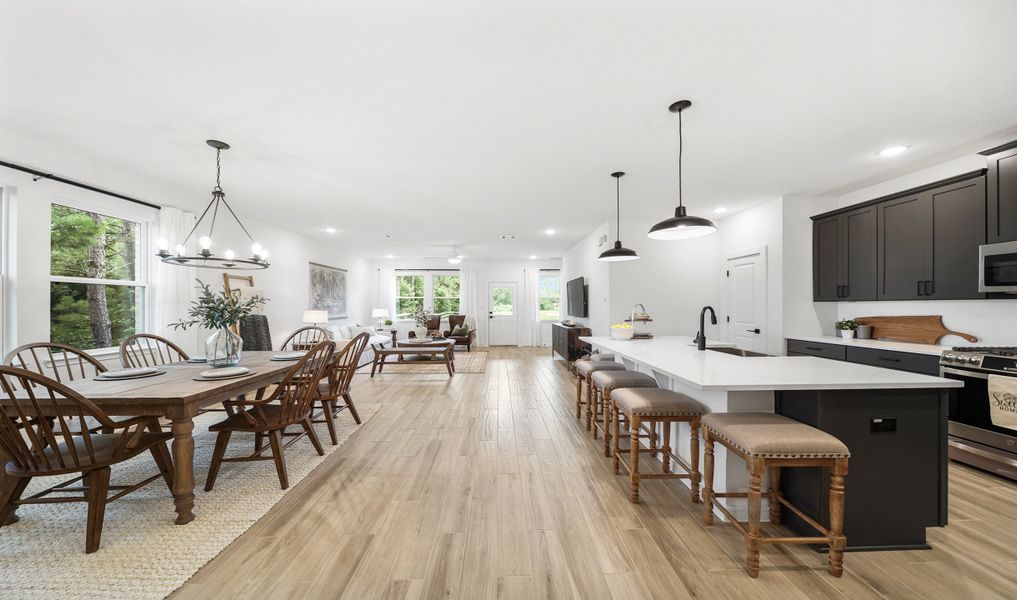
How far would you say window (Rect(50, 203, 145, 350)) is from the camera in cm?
332

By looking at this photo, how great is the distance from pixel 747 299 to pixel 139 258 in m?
7.26

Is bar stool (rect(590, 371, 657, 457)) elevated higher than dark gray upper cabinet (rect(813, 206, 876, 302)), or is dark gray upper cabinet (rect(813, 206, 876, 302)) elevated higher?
dark gray upper cabinet (rect(813, 206, 876, 302))

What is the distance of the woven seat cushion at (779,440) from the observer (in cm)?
159

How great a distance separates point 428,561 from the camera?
1758 mm

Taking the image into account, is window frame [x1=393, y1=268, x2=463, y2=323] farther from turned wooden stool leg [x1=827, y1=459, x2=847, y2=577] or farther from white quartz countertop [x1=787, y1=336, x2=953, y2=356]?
turned wooden stool leg [x1=827, y1=459, x2=847, y2=577]

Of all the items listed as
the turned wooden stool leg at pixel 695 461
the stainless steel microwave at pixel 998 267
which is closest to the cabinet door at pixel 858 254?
the stainless steel microwave at pixel 998 267

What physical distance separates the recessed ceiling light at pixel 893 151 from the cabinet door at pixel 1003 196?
502mm

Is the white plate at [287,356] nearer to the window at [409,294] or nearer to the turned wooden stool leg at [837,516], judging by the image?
the turned wooden stool leg at [837,516]

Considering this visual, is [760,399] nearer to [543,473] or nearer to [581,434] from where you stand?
[543,473]

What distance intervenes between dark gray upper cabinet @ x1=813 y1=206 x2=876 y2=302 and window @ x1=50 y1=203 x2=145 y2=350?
24.7 feet

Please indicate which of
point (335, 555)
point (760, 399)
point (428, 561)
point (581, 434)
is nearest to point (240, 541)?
point (335, 555)

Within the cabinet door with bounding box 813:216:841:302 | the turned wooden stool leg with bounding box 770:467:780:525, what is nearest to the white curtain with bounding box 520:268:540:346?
the cabinet door with bounding box 813:216:841:302

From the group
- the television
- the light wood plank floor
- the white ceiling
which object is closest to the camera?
the light wood plank floor

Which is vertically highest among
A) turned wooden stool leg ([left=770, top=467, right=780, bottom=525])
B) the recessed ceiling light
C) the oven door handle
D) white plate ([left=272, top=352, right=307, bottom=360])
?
the recessed ceiling light
